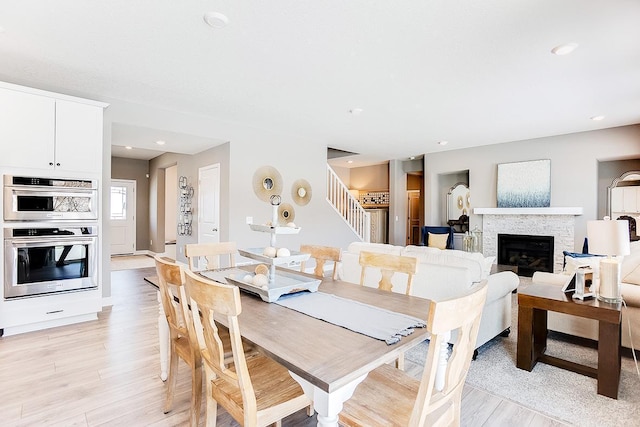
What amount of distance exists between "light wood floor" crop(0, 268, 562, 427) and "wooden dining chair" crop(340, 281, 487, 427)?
2.47 feet

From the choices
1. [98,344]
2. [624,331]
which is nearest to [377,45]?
[624,331]

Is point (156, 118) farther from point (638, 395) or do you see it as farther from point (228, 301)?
point (638, 395)

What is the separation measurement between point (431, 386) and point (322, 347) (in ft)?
1.25

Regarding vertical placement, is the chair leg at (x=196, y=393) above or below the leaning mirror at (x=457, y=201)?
below

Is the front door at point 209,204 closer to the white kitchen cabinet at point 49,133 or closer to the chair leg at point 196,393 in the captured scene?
the white kitchen cabinet at point 49,133

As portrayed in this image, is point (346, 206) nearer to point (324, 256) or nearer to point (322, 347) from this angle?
point (324, 256)

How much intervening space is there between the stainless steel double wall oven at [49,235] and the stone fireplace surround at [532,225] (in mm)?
6865

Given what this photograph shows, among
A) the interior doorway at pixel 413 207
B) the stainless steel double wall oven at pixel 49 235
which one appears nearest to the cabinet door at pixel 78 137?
the stainless steel double wall oven at pixel 49 235

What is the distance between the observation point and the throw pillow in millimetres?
6699

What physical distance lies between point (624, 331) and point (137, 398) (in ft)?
12.3

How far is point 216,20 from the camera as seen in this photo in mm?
2385

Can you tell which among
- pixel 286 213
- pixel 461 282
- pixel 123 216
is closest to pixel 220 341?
pixel 461 282

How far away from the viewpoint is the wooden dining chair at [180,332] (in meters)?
1.62

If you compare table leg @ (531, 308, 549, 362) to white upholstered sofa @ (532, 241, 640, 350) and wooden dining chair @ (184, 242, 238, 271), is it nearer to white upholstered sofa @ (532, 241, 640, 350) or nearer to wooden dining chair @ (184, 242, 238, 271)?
white upholstered sofa @ (532, 241, 640, 350)
